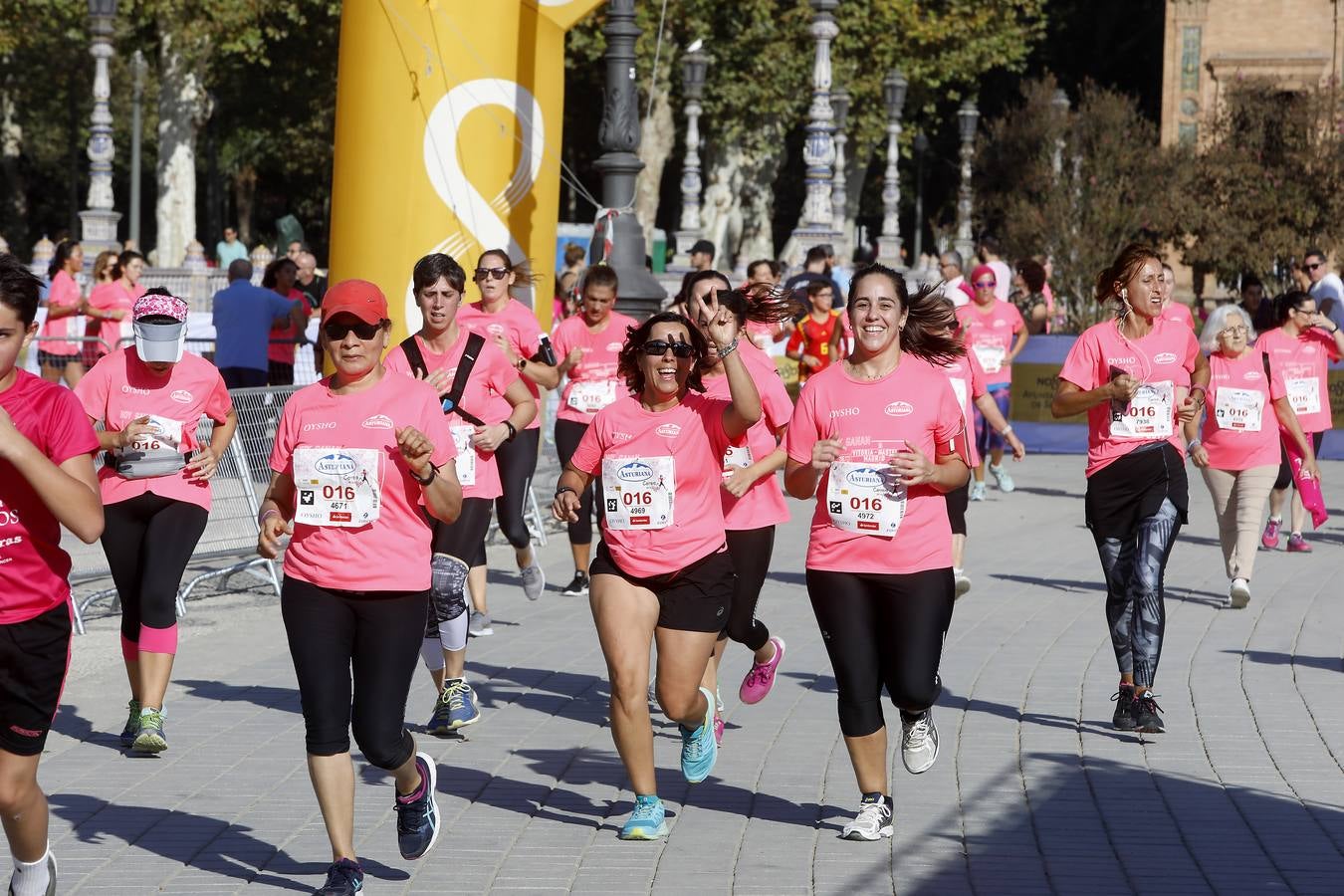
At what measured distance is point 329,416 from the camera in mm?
5965

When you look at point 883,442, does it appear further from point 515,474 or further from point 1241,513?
point 1241,513

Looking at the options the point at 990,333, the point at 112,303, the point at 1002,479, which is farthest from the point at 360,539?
the point at 112,303

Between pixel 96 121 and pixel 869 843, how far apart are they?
31.1 metres

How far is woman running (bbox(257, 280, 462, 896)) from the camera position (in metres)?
5.84

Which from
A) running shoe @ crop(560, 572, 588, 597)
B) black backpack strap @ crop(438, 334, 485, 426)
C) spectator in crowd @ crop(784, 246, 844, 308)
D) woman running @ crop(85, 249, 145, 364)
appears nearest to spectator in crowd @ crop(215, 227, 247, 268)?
woman running @ crop(85, 249, 145, 364)

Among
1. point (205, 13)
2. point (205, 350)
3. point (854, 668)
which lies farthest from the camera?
point (205, 13)

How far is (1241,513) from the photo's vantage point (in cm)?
1183

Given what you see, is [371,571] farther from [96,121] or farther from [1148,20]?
[1148,20]

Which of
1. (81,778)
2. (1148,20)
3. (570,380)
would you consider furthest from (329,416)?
(1148,20)

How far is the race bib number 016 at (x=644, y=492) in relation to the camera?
6598mm

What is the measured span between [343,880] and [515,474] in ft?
17.2

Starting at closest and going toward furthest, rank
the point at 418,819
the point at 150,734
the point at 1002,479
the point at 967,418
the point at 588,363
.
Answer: the point at 418,819 < the point at 150,734 < the point at 967,418 < the point at 588,363 < the point at 1002,479

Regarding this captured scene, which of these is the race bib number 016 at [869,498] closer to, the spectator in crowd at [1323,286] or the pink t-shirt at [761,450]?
the pink t-shirt at [761,450]

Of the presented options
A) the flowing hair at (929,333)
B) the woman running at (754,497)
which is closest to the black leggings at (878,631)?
the flowing hair at (929,333)
